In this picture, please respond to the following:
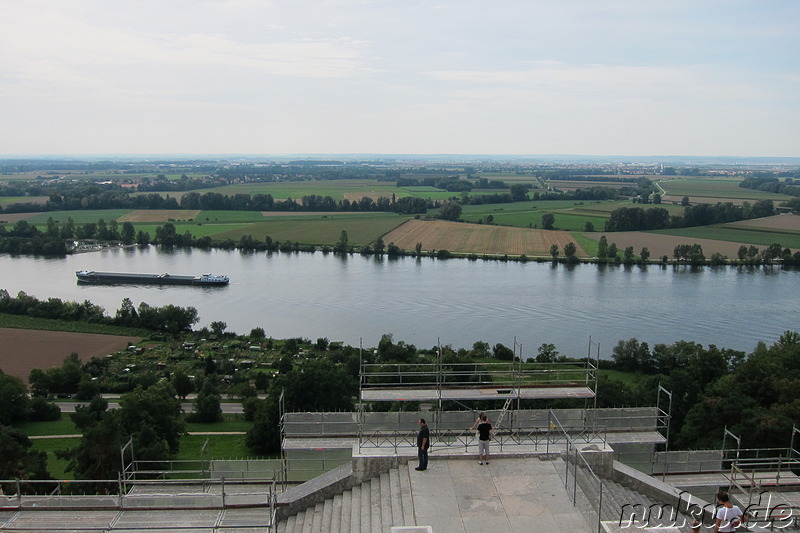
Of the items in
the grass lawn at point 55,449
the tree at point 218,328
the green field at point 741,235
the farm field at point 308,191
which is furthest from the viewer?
the farm field at point 308,191

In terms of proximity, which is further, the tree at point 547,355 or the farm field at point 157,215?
the farm field at point 157,215

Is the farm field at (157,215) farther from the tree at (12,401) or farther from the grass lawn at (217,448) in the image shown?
the grass lawn at (217,448)

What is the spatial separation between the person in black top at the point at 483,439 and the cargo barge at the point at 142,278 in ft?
143

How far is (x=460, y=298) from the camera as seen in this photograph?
42.9 meters

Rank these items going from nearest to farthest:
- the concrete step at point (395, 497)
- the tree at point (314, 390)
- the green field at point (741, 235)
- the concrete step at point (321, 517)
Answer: the concrete step at point (395, 497)
the concrete step at point (321, 517)
the tree at point (314, 390)
the green field at point (741, 235)

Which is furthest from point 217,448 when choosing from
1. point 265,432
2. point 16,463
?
point 16,463

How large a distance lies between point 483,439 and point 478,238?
58166 millimetres

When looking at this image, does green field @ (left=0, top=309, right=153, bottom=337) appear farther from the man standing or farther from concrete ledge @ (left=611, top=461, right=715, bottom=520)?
concrete ledge @ (left=611, top=461, right=715, bottom=520)

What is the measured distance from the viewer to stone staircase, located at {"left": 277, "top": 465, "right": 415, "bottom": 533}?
27.3ft

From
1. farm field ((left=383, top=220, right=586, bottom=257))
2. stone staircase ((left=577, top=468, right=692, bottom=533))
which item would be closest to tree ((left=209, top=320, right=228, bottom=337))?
farm field ((left=383, top=220, right=586, bottom=257))

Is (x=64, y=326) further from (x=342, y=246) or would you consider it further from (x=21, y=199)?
(x=21, y=199)

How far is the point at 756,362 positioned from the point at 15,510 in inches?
713

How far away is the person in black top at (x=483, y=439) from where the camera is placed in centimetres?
938

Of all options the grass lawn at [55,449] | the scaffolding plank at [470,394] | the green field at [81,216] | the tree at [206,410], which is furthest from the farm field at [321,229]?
the scaffolding plank at [470,394]
